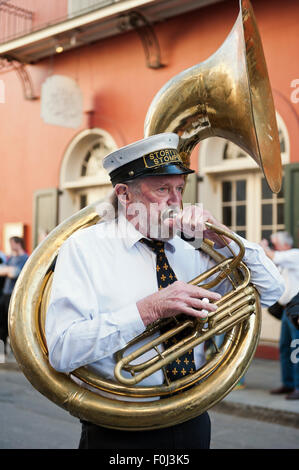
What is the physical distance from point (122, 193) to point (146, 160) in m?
0.16

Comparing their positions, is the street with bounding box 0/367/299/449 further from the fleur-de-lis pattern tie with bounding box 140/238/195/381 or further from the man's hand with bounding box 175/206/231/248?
the man's hand with bounding box 175/206/231/248

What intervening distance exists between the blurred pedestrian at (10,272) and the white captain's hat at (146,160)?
206 inches

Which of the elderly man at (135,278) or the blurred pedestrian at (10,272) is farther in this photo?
the blurred pedestrian at (10,272)

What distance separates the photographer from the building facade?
262 inches

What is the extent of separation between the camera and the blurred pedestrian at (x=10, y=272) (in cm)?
684

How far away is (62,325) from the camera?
1.64 m

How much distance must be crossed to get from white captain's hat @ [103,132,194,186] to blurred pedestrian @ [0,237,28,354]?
522 centimetres

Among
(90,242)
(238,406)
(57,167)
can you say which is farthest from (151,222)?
(57,167)

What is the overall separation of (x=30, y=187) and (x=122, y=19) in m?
3.25

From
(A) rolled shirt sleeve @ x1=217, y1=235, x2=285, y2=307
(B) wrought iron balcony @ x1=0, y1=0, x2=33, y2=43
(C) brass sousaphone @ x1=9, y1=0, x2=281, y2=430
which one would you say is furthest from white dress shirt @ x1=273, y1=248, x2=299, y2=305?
(B) wrought iron balcony @ x1=0, y1=0, x2=33, y2=43

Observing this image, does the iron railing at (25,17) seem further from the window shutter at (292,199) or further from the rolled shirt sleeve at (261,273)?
the rolled shirt sleeve at (261,273)

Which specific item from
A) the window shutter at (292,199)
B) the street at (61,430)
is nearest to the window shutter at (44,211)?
the window shutter at (292,199)

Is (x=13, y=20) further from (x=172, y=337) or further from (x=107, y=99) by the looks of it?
(x=172, y=337)

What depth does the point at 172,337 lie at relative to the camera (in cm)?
180
